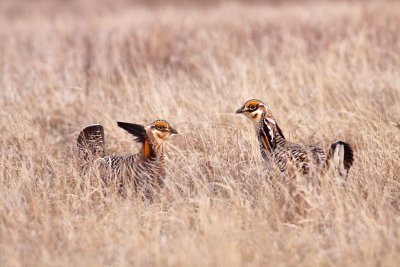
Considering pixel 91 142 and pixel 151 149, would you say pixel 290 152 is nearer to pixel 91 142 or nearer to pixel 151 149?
pixel 151 149

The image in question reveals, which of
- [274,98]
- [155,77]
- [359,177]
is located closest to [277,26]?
[155,77]

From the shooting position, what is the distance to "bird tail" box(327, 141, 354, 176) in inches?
146

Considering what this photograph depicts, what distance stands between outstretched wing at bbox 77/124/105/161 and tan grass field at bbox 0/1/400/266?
0.57ft

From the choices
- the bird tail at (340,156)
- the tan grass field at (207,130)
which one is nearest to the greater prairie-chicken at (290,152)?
the bird tail at (340,156)

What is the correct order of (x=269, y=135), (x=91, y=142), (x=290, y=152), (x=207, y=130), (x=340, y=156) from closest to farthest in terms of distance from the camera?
(x=340, y=156), (x=290, y=152), (x=269, y=135), (x=91, y=142), (x=207, y=130)

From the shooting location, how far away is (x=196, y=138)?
500 centimetres

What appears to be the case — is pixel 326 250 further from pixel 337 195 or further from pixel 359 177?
pixel 359 177

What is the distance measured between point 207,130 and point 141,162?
974 mm

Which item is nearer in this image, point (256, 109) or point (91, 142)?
point (256, 109)

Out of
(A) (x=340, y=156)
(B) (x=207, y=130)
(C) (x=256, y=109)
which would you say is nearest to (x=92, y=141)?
(B) (x=207, y=130)

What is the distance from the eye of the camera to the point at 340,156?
374cm

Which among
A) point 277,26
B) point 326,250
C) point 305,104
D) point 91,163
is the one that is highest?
point 277,26

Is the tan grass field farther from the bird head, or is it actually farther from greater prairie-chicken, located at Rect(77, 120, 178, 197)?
the bird head

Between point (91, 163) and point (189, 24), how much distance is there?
18.4 ft
